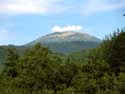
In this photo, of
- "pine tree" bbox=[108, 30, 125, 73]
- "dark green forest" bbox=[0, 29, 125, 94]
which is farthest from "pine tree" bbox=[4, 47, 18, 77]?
"pine tree" bbox=[108, 30, 125, 73]

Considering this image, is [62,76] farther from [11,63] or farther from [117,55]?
[11,63]

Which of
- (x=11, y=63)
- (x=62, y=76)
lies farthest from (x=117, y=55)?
(x=11, y=63)

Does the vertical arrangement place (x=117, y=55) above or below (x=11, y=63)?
above

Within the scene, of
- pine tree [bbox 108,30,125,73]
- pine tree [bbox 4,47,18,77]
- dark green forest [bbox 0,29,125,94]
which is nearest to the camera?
dark green forest [bbox 0,29,125,94]

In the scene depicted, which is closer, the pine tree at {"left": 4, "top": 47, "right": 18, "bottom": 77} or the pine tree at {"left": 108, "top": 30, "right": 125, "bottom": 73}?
the pine tree at {"left": 108, "top": 30, "right": 125, "bottom": 73}

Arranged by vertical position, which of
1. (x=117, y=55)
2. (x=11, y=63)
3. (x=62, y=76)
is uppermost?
(x=117, y=55)

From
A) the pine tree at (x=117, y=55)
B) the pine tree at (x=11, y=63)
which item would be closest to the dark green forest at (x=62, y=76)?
the pine tree at (x=117, y=55)

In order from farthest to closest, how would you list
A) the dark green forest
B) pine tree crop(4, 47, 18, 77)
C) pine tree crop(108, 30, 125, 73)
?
pine tree crop(4, 47, 18, 77) < pine tree crop(108, 30, 125, 73) < the dark green forest

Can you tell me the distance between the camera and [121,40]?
3214 inches

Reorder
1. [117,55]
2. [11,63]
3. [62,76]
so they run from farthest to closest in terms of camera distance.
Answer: [11,63] → [117,55] → [62,76]

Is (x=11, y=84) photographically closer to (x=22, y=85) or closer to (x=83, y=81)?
(x=22, y=85)

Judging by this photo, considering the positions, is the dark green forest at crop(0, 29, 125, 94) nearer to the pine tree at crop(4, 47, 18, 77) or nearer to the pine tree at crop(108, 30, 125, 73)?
the pine tree at crop(108, 30, 125, 73)

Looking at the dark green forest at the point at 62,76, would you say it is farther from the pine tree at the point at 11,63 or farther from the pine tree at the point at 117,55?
the pine tree at the point at 11,63

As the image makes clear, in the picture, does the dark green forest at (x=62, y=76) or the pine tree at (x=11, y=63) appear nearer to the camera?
the dark green forest at (x=62, y=76)
